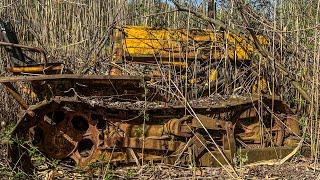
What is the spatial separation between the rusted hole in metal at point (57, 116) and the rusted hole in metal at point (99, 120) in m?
0.27

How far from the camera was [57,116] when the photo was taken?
13.9ft

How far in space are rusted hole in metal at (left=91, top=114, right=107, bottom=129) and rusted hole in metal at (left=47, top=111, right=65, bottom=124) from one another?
0.88 feet

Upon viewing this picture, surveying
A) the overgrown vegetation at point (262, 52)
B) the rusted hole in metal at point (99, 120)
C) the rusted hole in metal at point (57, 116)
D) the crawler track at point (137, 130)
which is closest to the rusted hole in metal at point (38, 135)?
the crawler track at point (137, 130)

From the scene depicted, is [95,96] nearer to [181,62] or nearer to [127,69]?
[127,69]

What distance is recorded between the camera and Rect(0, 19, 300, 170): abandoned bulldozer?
3994mm

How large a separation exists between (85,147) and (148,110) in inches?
27.2

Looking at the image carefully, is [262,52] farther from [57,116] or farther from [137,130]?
[57,116]

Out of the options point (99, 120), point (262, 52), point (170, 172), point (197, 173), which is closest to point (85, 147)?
point (99, 120)

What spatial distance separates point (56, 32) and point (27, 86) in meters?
2.28

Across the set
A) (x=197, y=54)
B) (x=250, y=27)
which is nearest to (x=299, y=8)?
(x=250, y=27)

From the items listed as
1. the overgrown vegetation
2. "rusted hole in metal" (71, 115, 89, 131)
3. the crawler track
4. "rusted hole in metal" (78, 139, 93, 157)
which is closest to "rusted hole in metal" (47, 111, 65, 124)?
the crawler track

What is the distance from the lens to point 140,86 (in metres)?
4.29

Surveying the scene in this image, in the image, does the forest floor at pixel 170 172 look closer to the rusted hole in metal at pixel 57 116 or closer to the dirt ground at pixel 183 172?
the dirt ground at pixel 183 172

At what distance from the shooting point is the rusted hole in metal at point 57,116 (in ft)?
13.7
